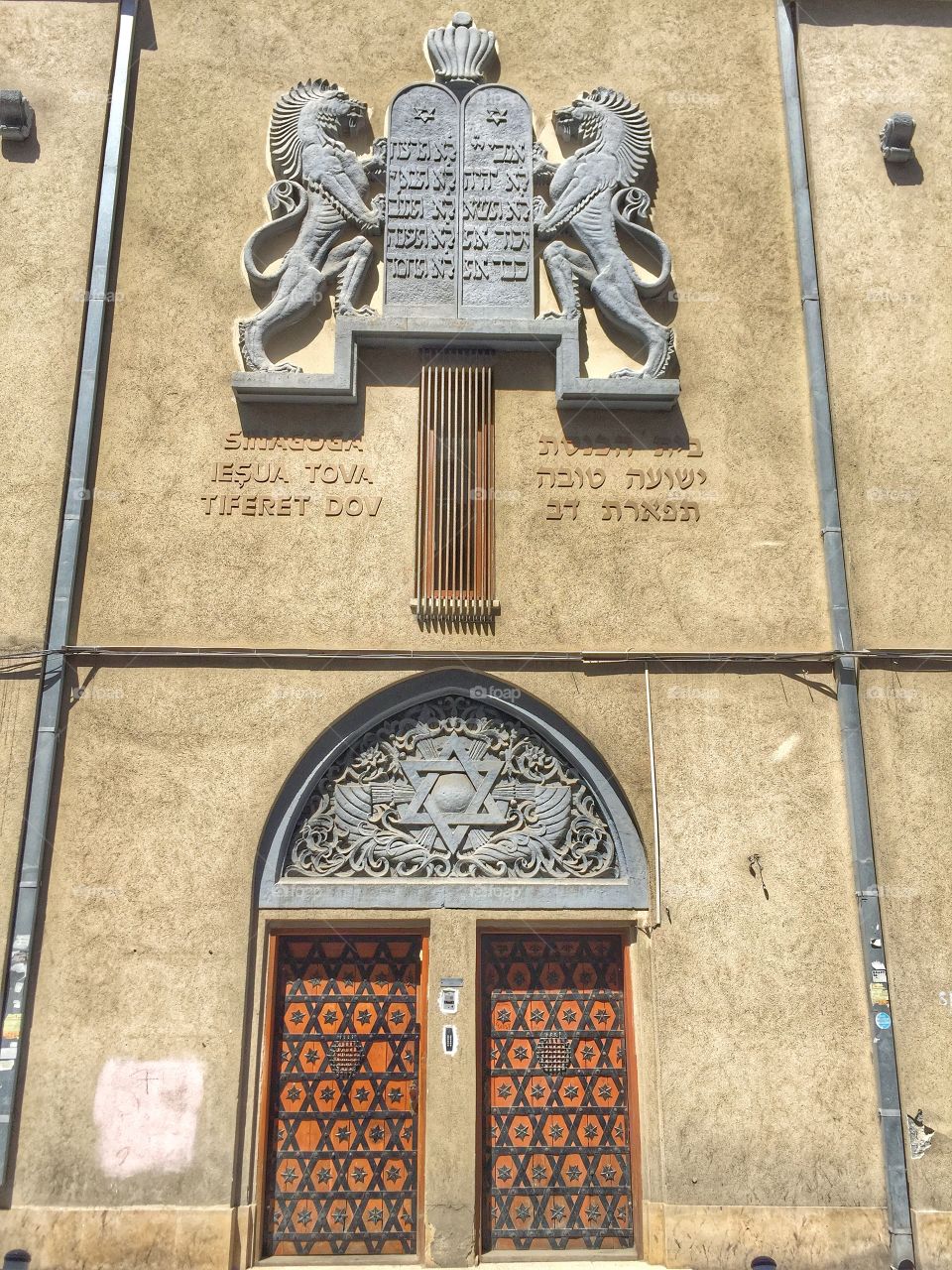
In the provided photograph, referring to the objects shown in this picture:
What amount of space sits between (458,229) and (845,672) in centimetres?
476

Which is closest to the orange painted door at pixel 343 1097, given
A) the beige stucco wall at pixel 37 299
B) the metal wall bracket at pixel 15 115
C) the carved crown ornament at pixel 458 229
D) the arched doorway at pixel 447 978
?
the arched doorway at pixel 447 978

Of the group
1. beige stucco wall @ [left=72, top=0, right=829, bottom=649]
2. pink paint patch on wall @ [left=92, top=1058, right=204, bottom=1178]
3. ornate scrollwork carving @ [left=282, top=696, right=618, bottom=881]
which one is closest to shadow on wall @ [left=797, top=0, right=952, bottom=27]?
beige stucco wall @ [left=72, top=0, right=829, bottom=649]

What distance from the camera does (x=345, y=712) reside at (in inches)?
308

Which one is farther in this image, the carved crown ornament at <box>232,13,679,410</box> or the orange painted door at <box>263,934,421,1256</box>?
the carved crown ornament at <box>232,13,679,410</box>

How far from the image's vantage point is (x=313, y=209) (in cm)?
885

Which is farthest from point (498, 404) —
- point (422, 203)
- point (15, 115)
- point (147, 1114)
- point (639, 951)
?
point (147, 1114)

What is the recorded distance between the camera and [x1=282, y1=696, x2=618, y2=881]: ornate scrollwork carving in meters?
7.70

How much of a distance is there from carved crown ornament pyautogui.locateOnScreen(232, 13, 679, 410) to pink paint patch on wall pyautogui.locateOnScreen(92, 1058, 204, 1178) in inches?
194

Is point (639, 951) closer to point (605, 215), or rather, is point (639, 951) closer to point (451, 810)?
point (451, 810)

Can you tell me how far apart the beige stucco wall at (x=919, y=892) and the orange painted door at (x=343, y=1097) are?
11.0 feet

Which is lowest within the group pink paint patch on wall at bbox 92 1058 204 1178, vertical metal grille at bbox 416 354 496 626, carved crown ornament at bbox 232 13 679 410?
pink paint patch on wall at bbox 92 1058 204 1178

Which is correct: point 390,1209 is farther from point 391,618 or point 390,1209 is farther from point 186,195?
point 186,195

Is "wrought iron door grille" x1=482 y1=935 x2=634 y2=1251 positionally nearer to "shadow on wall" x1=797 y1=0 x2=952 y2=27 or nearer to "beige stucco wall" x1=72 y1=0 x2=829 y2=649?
"beige stucco wall" x1=72 y1=0 x2=829 y2=649

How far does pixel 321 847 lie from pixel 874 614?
4.49m
